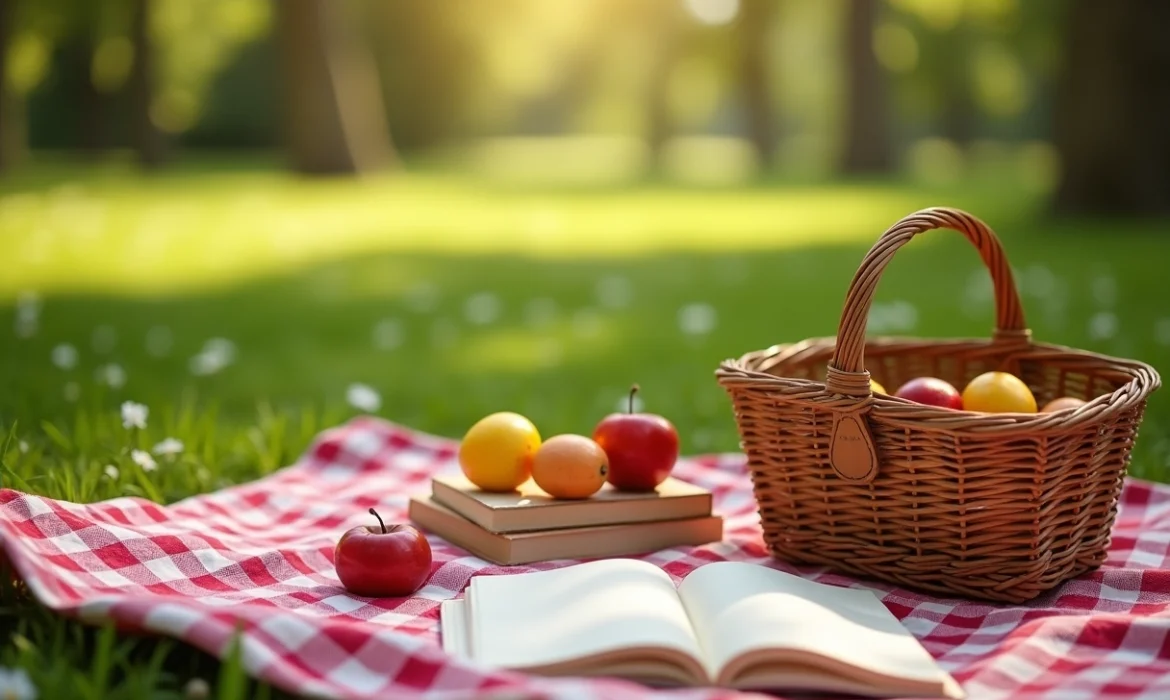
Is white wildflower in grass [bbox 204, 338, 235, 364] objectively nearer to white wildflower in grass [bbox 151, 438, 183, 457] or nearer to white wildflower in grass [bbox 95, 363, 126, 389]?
white wildflower in grass [bbox 95, 363, 126, 389]

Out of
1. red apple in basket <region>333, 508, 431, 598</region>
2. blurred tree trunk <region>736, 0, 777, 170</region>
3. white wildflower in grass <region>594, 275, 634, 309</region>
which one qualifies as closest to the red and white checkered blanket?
red apple in basket <region>333, 508, 431, 598</region>

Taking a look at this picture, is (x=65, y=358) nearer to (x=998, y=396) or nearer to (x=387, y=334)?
(x=387, y=334)

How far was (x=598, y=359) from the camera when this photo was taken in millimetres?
6242

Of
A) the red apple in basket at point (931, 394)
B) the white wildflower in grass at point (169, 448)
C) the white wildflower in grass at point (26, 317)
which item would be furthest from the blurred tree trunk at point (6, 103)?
the red apple in basket at point (931, 394)

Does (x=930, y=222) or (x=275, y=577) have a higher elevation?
(x=930, y=222)

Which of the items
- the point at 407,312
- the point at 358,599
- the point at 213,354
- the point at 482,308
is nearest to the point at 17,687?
the point at 358,599

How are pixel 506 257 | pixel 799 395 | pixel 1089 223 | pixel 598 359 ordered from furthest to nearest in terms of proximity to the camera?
1. pixel 1089 223
2. pixel 506 257
3. pixel 598 359
4. pixel 799 395

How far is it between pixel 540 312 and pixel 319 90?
1153cm

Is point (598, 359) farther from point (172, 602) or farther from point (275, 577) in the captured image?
point (172, 602)

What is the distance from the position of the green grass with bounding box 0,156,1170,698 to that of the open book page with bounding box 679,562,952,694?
90 cm

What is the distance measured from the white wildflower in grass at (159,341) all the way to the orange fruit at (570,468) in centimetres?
371

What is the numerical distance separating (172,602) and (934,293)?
275 inches

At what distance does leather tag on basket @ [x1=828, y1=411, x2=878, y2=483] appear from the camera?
2.68 m

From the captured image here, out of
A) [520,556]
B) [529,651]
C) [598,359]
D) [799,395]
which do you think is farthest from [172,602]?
[598,359]
